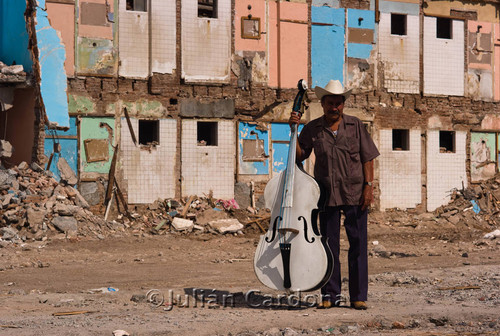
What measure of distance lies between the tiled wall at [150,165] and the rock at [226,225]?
62.2 inches

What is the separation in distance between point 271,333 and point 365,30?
59.2 ft

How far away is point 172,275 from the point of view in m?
10.9

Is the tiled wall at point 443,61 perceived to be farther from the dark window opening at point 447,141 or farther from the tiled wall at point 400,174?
the tiled wall at point 400,174

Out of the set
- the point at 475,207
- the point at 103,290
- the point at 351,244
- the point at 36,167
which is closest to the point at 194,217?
the point at 36,167

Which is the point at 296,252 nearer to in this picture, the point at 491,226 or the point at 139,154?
the point at 139,154

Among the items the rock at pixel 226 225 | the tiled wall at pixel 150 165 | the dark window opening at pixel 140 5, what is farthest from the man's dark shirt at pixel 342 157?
the dark window opening at pixel 140 5

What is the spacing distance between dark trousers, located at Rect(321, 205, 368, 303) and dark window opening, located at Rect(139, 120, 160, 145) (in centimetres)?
1291

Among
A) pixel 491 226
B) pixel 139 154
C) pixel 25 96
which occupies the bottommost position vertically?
pixel 491 226

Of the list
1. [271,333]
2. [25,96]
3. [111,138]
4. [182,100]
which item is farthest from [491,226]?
[271,333]

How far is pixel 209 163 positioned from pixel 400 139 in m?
6.56

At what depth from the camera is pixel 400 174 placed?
2292 centimetres

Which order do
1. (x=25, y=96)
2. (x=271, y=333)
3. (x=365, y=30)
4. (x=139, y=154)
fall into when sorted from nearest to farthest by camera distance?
(x=271, y=333), (x=25, y=96), (x=139, y=154), (x=365, y=30)

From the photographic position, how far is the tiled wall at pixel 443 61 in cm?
2341

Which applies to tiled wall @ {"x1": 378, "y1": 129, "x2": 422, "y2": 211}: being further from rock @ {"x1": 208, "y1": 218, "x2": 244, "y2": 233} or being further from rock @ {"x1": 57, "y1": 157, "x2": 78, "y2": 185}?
rock @ {"x1": 57, "y1": 157, "x2": 78, "y2": 185}
